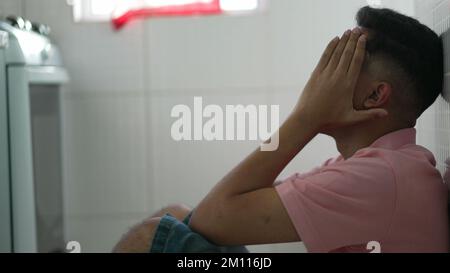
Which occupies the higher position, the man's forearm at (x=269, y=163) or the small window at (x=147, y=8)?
the small window at (x=147, y=8)

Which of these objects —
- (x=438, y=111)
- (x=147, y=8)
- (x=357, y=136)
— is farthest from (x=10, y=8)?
(x=438, y=111)

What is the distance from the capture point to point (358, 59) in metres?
0.79

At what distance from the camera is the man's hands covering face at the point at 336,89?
80 cm

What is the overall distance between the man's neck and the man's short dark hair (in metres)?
0.06

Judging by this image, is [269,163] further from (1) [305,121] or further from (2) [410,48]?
(2) [410,48]

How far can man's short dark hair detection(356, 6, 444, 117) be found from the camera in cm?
79

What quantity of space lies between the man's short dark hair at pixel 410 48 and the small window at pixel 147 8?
0.19 metres

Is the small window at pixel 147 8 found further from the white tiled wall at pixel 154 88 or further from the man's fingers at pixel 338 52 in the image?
the man's fingers at pixel 338 52

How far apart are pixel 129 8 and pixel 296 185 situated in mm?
396

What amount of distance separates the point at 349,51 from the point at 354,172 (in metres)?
0.18

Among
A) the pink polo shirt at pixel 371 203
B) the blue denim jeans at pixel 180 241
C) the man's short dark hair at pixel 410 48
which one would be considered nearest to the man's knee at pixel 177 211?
the blue denim jeans at pixel 180 241

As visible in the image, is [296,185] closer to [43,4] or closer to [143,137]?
[143,137]

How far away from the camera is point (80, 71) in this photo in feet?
2.85
